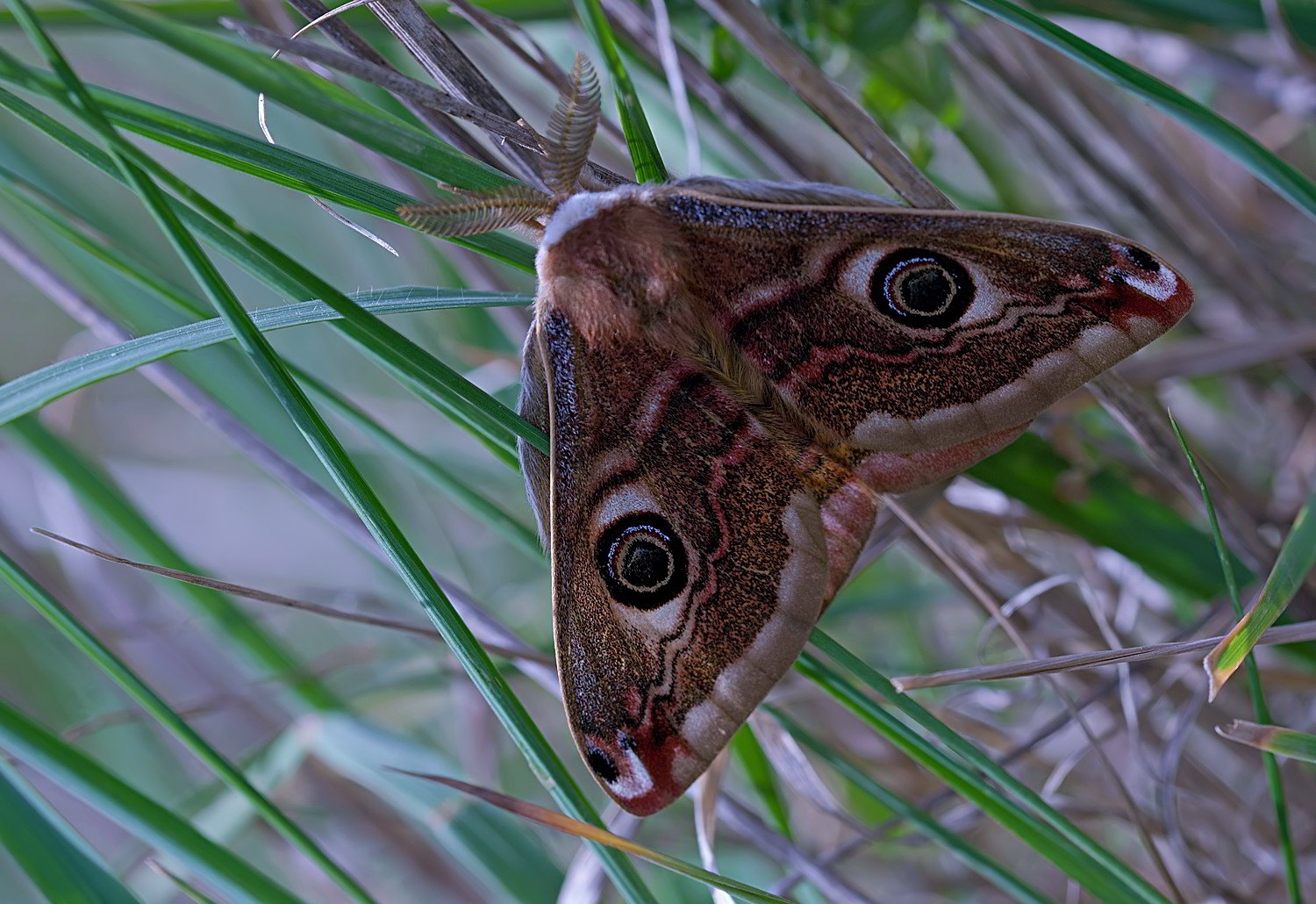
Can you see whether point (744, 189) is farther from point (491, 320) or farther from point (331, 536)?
point (331, 536)

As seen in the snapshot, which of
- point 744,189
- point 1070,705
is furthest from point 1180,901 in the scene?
point 744,189

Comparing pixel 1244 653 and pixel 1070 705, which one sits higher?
→ pixel 1244 653

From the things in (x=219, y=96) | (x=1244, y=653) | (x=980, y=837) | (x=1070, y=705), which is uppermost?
(x=219, y=96)

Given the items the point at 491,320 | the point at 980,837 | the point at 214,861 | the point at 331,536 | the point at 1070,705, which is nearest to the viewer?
the point at 214,861

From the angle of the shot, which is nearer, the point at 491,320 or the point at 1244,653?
the point at 1244,653

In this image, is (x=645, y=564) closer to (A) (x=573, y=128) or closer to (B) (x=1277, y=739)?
(A) (x=573, y=128)

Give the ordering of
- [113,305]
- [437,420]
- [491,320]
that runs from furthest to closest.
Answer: [437,420] < [491,320] < [113,305]
